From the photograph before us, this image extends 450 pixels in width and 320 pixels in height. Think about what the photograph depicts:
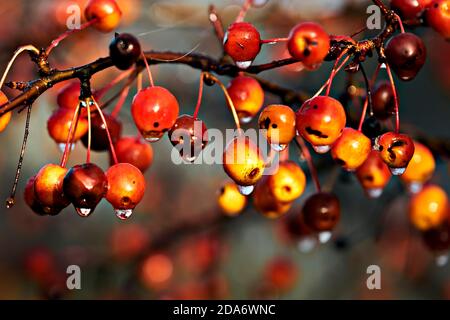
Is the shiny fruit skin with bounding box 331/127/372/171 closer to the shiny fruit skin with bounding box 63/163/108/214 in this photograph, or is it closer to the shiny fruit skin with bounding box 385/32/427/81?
the shiny fruit skin with bounding box 385/32/427/81

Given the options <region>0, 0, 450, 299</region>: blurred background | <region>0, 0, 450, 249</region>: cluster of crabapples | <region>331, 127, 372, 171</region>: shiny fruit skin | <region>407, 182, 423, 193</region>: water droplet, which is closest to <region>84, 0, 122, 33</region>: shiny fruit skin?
<region>0, 0, 450, 249</region>: cluster of crabapples

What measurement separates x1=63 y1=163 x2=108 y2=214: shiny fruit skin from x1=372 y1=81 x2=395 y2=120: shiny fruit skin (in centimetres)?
88

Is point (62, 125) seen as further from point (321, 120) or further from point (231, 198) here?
point (321, 120)

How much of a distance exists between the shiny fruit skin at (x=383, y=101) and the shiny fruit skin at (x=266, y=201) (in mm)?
416

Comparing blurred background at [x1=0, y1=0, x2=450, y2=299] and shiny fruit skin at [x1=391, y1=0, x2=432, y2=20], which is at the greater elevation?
blurred background at [x1=0, y1=0, x2=450, y2=299]

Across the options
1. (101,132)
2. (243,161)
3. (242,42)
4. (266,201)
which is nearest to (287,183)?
(266,201)

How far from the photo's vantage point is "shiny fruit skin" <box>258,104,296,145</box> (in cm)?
173

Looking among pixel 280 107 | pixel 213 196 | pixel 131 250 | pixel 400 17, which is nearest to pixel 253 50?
pixel 280 107

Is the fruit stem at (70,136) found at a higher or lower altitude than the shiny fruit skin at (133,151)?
lower

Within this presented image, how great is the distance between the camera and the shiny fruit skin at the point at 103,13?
1.99m

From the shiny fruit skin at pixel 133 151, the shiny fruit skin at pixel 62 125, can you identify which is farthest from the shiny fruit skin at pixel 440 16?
the shiny fruit skin at pixel 62 125

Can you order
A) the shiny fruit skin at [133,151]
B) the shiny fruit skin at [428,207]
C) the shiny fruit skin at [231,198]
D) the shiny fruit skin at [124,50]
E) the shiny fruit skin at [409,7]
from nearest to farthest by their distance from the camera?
the shiny fruit skin at [124,50] → the shiny fruit skin at [409,7] → the shiny fruit skin at [133,151] → the shiny fruit skin at [231,198] → the shiny fruit skin at [428,207]

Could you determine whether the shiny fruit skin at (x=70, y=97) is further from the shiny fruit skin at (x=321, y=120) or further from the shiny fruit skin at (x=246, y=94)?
the shiny fruit skin at (x=321, y=120)

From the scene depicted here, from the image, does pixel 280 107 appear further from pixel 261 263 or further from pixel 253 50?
pixel 261 263
